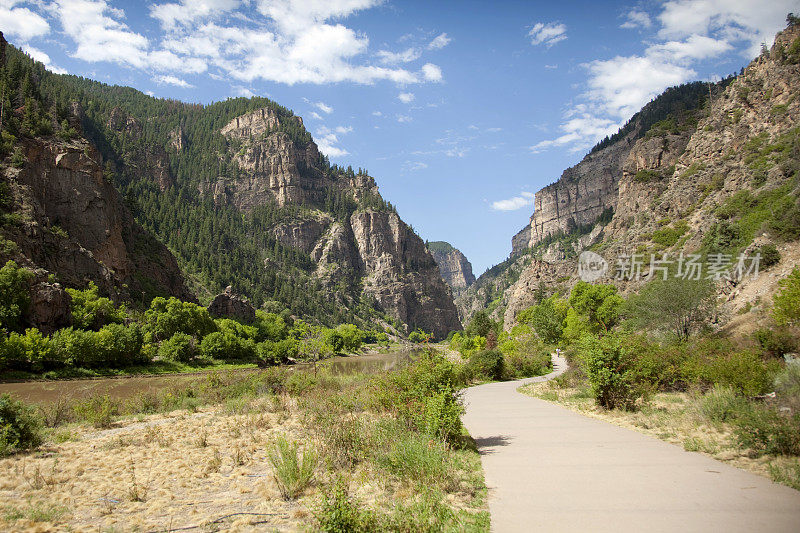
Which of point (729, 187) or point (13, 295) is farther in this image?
point (729, 187)

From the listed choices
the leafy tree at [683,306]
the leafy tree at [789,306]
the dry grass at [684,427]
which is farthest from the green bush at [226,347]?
the leafy tree at [789,306]

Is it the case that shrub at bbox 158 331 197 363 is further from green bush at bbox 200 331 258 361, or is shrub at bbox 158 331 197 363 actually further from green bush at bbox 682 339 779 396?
green bush at bbox 682 339 779 396

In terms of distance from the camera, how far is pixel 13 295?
143 feet

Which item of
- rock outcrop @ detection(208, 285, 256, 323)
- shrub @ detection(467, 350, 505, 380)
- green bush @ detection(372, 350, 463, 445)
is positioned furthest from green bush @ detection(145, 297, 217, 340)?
green bush @ detection(372, 350, 463, 445)

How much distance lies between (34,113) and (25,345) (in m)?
49.0

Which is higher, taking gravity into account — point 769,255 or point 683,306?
point 769,255

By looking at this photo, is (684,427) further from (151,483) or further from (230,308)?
(230,308)

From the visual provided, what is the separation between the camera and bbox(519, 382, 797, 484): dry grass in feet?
24.8

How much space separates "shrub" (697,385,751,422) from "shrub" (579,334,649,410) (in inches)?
94.5

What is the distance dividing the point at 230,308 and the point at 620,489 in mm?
95725

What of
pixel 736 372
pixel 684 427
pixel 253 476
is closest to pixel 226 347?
pixel 253 476

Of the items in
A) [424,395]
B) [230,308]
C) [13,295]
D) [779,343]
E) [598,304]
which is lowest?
[230,308]

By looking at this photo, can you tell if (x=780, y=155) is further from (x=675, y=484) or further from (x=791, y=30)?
(x=675, y=484)

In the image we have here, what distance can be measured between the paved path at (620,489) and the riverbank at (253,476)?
583mm
